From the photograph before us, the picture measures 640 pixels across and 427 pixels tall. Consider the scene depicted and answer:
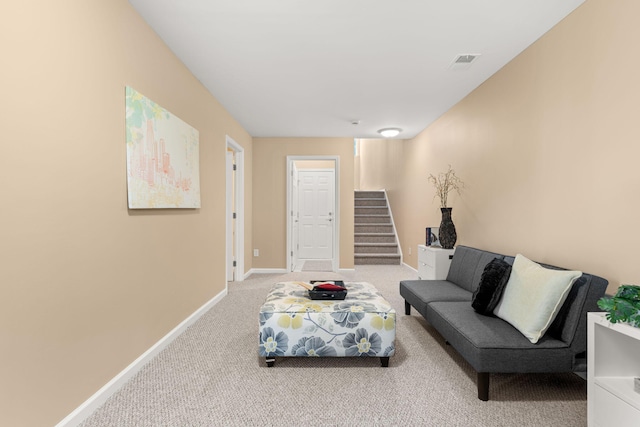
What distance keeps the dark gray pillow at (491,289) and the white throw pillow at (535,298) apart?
0.26 feet

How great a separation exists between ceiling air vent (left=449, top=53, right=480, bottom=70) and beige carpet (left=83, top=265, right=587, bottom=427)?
243cm

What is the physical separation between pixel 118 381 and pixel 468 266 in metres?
2.93

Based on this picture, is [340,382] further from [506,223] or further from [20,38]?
→ [20,38]

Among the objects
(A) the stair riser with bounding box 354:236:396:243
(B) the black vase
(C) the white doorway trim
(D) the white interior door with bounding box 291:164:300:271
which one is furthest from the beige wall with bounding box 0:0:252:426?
(A) the stair riser with bounding box 354:236:396:243

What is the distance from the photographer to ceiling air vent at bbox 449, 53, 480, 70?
2.88m

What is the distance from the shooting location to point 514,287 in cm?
221

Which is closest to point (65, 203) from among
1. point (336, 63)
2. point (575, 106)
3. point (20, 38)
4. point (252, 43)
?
point (20, 38)

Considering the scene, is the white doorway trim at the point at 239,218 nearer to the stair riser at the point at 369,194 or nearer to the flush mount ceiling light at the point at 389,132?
the flush mount ceiling light at the point at 389,132

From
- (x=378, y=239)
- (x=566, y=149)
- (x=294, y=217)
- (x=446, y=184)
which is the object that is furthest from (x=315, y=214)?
(x=566, y=149)

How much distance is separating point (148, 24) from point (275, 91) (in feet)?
4.93

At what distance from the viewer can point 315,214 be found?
759cm

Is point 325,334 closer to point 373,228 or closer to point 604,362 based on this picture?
point 604,362

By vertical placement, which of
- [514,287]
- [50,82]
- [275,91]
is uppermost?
[275,91]

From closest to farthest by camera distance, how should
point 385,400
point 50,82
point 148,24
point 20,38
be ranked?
point 20,38 → point 50,82 → point 385,400 → point 148,24
